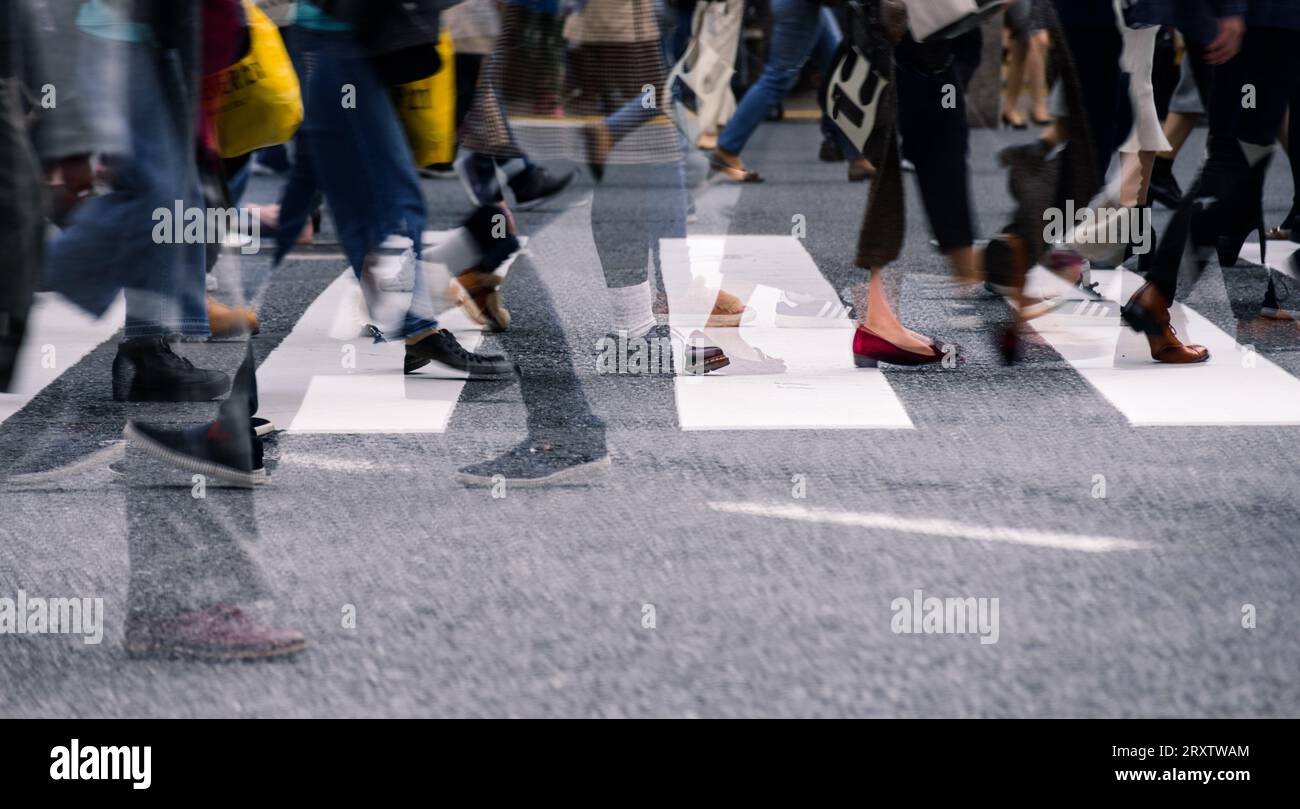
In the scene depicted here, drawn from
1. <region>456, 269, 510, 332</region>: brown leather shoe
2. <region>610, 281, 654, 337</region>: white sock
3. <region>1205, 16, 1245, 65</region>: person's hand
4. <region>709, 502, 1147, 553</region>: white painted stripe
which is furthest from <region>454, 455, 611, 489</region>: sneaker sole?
<region>1205, 16, 1245, 65</region>: person's hand

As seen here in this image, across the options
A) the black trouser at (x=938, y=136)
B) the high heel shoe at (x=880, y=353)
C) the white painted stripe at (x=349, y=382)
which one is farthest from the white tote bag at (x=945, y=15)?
the white painted stripe at (x=349, y=382)

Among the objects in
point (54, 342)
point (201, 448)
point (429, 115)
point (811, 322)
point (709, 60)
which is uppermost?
point (429, 115)

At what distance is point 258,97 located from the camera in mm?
4977

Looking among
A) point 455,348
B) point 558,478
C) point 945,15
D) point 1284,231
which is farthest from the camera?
point 1284,231

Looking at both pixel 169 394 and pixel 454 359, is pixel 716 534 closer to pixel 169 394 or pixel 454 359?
pixel 454 359

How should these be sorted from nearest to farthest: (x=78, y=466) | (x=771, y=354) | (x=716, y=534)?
(x=716, y=534)
(x=78, y=466)
(x=771, y=354)

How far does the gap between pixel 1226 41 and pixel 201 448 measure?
3138mm

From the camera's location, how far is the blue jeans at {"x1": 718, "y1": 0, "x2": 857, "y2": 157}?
8.33 metres

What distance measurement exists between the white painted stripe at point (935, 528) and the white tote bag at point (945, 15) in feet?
5.32

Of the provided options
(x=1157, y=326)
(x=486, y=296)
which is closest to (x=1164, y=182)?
(x=1157, y=326)

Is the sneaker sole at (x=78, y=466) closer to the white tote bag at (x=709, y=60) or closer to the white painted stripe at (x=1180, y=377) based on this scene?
the white painted stripe at (x=1180, y=377)

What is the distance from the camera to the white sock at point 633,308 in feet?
15.9

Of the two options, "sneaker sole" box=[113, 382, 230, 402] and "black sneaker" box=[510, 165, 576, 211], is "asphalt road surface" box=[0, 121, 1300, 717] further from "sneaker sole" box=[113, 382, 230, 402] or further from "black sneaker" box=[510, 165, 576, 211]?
"black sneaker" box=[510, 165, 576, 211]

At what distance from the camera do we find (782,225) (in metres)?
8.41
